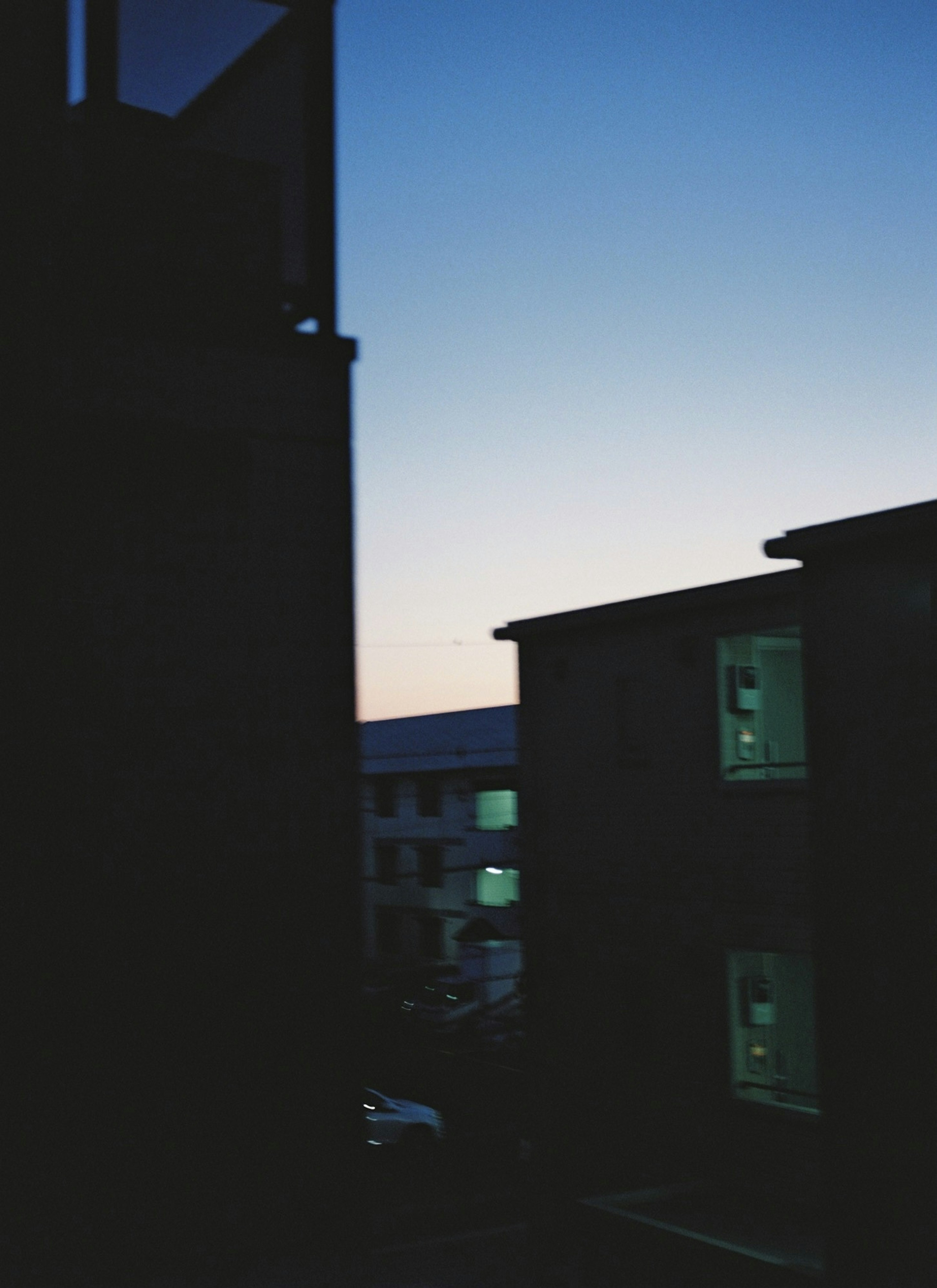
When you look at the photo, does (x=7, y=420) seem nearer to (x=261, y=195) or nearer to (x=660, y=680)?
(x=261, y=195)

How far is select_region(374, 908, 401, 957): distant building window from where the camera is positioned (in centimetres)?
3722

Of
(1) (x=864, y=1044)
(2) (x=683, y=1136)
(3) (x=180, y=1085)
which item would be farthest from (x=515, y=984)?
(3) (x=180, y=1085)

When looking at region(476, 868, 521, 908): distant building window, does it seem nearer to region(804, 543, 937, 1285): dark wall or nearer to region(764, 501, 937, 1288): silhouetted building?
region(764, 501, 937, 1288): silhouetted building

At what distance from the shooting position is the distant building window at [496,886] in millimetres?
33688

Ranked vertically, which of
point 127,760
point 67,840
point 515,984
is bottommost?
point 515,984

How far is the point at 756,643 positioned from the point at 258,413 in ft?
29.8

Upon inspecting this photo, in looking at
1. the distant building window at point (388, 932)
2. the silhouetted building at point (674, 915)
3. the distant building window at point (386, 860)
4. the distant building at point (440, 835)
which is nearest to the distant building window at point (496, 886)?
the distant building at point (440, 835)

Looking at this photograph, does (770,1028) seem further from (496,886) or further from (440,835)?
(440,835)

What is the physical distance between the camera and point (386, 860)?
37.6 m

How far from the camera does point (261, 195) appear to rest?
18.4ft

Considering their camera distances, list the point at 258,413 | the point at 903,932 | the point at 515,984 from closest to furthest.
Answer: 1. the point at 258,413
2. the point at 903,932
3. the point at 515,984

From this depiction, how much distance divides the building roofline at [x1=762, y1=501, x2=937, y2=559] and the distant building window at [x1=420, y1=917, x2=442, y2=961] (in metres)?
27.3

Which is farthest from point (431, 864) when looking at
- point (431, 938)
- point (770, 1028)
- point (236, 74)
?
point (236, 74)

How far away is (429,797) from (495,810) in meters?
2.69
